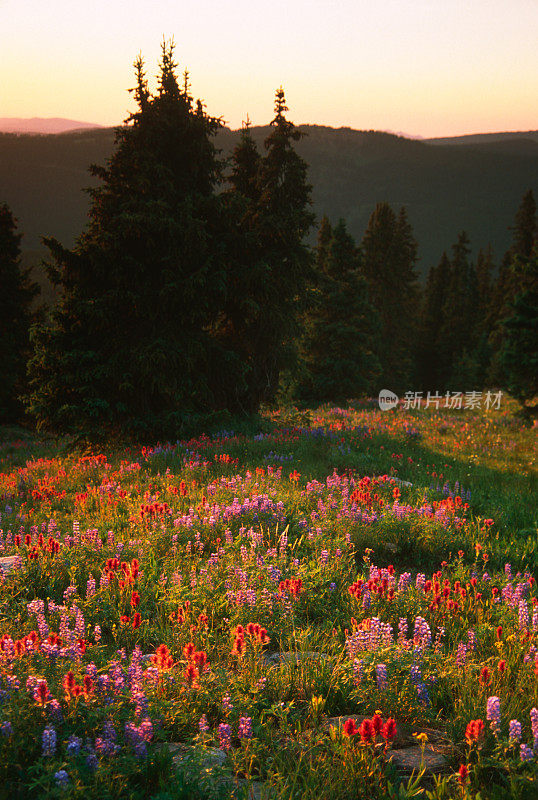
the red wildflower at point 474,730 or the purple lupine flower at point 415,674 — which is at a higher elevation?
the red wildflower at point 474,730

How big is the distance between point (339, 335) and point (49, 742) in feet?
101

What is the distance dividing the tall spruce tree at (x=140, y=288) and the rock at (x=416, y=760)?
8.97 meters

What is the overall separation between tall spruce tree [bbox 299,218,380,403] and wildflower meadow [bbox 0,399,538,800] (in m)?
25.1

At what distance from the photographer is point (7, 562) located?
14.7ft

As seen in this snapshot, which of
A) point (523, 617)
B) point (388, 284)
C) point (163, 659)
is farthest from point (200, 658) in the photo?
point (388, 284)

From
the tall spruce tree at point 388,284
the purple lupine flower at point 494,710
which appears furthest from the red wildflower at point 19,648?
the tall spruce tree at point 388,284

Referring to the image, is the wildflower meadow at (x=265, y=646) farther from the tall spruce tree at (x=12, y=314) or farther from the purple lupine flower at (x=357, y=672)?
the tall spruce tree at (x=12, y=314)

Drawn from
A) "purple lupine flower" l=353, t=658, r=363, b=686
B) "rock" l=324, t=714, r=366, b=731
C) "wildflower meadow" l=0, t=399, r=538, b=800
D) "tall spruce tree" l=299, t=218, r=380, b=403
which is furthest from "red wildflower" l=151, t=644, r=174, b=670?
"tall spruce tree" l=299, t=218, r=380, b=403

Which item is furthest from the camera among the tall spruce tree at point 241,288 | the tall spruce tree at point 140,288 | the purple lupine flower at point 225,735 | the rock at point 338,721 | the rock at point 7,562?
the tall spruce tree at point 241,288

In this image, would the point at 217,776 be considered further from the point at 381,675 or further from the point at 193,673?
the point at 381,675

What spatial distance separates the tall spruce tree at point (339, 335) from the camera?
3200cm

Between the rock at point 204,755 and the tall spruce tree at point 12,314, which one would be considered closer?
the rock at point 204,755

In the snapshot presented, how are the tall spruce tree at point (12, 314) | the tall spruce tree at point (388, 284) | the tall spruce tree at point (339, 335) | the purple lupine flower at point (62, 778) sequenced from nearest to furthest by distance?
the purple lupine flower at point (62, 778)
the tall spruce tree at point (12, 314)
the tall spruce tree at point (339, 335)
the tall spruce tree at point (388, 284)

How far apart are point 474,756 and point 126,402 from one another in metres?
10.2
